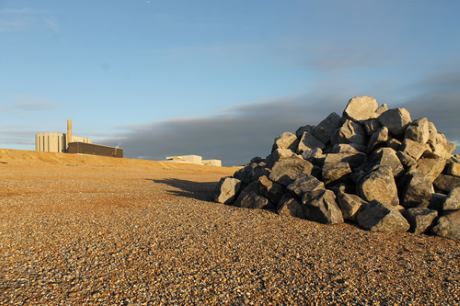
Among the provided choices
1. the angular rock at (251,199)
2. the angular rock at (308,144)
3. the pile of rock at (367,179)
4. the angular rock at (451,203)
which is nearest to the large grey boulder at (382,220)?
the pile of rock at (367,179)

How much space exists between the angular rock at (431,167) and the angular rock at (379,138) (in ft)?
5.44

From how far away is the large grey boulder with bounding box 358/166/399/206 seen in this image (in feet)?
42.2

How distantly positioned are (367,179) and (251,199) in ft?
14.9

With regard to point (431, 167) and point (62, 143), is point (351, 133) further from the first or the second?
point (62, 143)

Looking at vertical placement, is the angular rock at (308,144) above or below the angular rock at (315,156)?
above

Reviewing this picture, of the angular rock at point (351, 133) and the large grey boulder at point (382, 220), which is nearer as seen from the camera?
the large grey boulder at point (382, 220)

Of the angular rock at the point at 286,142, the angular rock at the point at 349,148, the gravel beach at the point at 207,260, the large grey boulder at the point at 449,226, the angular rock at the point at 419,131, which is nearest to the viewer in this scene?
the gravel beach at the point at 207,260

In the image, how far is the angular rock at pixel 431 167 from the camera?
14273mm

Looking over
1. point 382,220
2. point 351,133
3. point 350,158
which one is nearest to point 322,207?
point 382,220

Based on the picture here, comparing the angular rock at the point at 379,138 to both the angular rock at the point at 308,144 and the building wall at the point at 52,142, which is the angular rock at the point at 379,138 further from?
the building wall at the point at 52,142

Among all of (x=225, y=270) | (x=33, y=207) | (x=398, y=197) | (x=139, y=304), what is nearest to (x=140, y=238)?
(x=225, y=270)

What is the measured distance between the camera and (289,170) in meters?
15.3

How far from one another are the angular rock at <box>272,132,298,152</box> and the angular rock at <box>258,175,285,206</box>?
18.8 feet

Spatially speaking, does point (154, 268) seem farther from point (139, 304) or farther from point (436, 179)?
point (436, 179)
